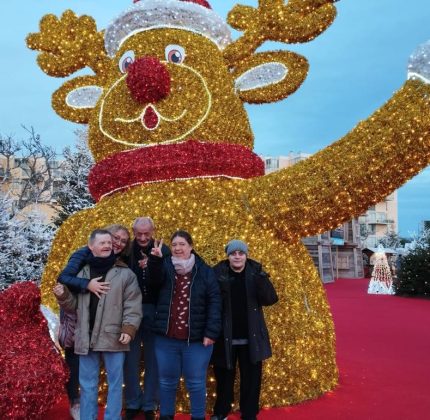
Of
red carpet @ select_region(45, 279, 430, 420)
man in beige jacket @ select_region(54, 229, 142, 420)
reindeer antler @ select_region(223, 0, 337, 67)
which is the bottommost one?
red carpet @ select_region(45, 279, 430, 420)

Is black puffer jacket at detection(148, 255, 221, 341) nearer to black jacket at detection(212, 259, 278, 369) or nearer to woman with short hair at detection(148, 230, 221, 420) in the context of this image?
woman with short hair at detection(148, 230, 221, 420)

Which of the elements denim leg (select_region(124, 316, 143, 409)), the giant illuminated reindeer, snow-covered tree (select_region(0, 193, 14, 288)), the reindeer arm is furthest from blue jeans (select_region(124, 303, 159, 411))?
snow-covered tree (select_region(0, 193, 14, 288))

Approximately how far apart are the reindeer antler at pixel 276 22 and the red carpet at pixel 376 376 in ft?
10.1

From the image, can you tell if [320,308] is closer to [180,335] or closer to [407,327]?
[180,335]

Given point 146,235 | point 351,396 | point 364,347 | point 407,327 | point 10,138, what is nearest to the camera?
point 146,235

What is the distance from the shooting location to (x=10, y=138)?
21.3m

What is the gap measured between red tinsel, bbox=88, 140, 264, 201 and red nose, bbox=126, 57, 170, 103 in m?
0.44

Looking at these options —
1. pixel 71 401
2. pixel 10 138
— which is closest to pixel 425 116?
pixel 71 401

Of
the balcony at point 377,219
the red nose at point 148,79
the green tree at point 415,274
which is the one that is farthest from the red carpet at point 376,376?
the balcony at point 377,219

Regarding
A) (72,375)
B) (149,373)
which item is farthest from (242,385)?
(72,375)

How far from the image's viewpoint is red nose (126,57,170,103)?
4.14 metres

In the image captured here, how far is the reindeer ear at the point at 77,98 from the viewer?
202 inches

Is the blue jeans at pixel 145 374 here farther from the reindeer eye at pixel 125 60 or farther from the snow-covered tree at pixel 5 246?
the snow-covered tree at pixel 5 246

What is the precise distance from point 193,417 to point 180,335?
0.52 m
